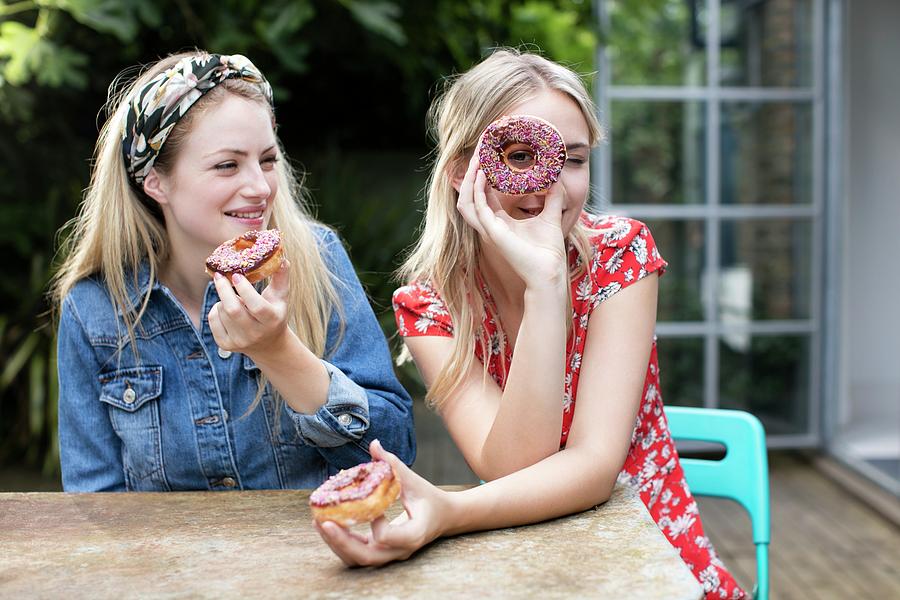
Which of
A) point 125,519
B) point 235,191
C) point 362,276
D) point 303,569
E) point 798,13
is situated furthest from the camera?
point 798,13

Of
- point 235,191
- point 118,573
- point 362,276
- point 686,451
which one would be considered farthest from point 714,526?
point 118,573

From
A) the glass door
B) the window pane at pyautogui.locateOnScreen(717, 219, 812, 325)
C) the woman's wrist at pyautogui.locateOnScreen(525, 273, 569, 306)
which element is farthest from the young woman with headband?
the window pane at pyautogui.locateOnScreen(717, 219, 812, 325)

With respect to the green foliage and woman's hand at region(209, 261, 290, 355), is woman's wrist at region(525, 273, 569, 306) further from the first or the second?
the green foliage

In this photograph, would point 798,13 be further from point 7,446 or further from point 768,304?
point 7,446

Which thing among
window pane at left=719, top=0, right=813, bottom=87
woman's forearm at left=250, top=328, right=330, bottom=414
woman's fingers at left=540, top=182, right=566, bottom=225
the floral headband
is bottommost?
woman's forearm at left=250, top=328, right=330, bottom=414

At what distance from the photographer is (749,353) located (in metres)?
4.89

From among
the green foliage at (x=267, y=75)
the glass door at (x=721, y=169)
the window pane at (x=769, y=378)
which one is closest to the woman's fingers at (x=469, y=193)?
the green foliage at (x=267, y=75)

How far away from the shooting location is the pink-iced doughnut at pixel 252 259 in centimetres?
146

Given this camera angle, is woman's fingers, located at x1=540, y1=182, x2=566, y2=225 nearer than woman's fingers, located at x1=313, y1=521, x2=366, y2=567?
No

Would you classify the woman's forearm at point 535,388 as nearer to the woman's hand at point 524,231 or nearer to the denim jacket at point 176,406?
the woman's hand at point 524,231

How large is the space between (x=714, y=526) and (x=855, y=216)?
1.94 m

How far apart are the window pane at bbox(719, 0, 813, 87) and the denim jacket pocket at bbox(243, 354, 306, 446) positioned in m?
3.62

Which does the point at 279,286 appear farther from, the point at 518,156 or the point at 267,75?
the point at 267,75

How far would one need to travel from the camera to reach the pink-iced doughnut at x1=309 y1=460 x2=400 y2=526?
1.13 meters
